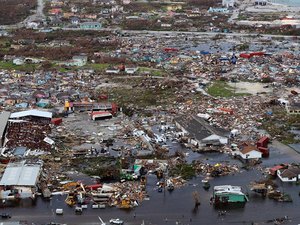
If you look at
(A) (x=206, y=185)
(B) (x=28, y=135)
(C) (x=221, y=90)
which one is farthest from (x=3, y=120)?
(C) (x=221, y=90)

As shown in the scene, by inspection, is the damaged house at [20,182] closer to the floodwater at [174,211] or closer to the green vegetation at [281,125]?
the floodwater at [174,211]

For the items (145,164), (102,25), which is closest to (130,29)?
(102,25)

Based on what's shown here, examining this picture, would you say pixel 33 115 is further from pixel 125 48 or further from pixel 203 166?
pixel 125 48

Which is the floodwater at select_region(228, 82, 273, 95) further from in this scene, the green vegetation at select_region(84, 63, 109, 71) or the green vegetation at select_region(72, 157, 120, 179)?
the green vegetation at select_region(72, 157, 120, 179)

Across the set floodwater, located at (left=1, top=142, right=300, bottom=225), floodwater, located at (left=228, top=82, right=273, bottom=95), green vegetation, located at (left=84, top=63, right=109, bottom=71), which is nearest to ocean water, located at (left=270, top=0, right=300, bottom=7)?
green vegetation, located at (left=84, top=63, right=109, bottom=71)

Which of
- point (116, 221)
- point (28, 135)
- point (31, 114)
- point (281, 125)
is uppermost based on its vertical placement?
point (31, 114)

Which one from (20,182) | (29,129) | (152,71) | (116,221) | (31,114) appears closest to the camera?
(116,221)

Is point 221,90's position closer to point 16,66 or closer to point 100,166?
point 100,166
